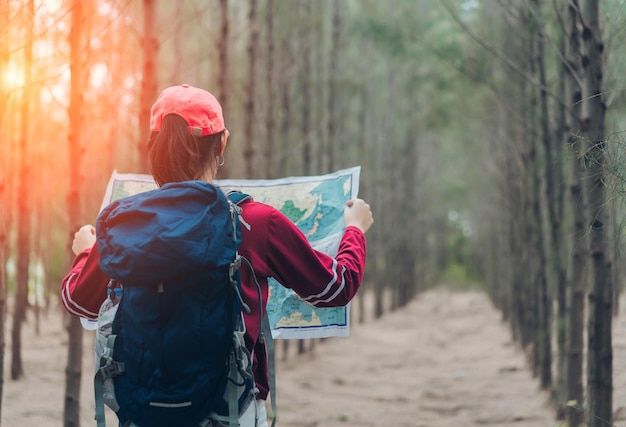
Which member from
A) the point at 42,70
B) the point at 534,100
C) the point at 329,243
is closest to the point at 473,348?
the point at 534,100

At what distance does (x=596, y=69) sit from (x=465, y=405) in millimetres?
→ 4972

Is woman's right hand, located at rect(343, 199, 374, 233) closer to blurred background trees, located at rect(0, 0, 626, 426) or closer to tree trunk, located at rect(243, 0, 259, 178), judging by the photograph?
blurred background trees, located at rect(0, 0, 626, 426)

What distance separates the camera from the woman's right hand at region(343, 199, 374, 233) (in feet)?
8.10

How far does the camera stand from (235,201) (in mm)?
2119

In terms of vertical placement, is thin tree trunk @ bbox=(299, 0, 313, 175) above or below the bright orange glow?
above

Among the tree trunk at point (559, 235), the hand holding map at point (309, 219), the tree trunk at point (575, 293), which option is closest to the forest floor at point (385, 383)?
the tree trunk at point (575, 293)

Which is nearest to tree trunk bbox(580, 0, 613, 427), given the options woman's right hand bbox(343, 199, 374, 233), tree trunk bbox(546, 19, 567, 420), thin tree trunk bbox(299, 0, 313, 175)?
woman's right hand bbox(343, 199, 374, 233)

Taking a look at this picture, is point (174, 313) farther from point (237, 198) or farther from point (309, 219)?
A: point (309, 219)

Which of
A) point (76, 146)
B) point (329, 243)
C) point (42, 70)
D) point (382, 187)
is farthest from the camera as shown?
point (382, 187)

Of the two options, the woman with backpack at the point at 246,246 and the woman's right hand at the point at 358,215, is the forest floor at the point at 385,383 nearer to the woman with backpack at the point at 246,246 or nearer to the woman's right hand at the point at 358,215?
the woman's right hand at the point at 358,215

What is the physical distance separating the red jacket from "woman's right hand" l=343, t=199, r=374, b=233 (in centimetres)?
23

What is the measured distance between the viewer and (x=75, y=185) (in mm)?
4883

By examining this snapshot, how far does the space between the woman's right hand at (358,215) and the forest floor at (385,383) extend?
307cm

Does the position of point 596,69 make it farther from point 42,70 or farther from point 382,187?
point 382,187
